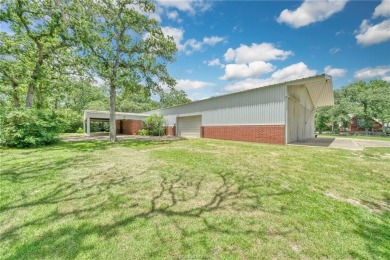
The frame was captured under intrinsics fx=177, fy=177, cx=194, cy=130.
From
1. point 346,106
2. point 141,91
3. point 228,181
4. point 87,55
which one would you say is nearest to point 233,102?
point 141,91

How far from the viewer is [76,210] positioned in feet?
8.97

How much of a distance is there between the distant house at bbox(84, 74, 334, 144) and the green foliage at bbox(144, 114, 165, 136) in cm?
331

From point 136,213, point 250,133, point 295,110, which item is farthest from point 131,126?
point 136,213

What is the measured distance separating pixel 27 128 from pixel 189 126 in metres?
12.0

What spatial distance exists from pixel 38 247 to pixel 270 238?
2605mm

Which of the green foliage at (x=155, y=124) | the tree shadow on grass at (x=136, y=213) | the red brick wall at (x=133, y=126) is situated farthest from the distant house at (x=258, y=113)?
the tree shadow on grass at (x=136, y=213)

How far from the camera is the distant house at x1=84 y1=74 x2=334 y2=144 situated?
1019cm

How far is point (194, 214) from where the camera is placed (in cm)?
262

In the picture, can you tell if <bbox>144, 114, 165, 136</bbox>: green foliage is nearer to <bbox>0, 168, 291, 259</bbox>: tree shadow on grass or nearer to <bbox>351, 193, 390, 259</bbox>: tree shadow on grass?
<bbox>0, 168, 291, 259</bbox>: tree shadow on grass

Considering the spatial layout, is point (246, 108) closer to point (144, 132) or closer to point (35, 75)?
point (144, 132)

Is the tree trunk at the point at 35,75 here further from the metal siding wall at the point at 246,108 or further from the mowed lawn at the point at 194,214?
the metal siding wall at the point at 246,108

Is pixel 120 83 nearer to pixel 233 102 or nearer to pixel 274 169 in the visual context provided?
pixel 233 102

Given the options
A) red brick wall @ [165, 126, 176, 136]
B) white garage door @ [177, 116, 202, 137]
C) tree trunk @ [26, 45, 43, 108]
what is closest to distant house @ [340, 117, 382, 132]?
white garage door @ [177, 116, 202, 137]

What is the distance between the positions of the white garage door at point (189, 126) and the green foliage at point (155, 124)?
79.5 inches
